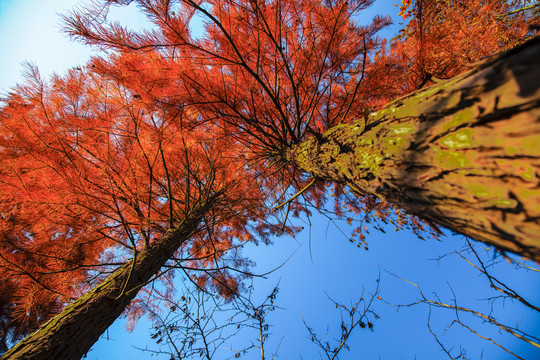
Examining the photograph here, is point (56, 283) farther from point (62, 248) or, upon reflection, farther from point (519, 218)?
point (519, 218)

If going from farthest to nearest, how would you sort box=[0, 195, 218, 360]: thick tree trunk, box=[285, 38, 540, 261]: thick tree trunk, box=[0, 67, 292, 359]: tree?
box=[0, 67, 292, 359]: tree → box=[0, 195, 218, 360]: thick tree trunk → box=[285, 38, 540, 261]: thick tree trunk

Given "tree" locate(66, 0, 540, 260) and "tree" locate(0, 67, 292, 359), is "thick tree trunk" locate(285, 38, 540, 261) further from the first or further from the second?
"tree" locate(0, 67, 292, 359)

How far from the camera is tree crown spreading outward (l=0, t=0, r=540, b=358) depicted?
1.70 ft

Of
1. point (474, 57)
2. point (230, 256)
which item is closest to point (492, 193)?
point (474, 57)

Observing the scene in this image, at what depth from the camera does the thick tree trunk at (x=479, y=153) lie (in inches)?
17.0

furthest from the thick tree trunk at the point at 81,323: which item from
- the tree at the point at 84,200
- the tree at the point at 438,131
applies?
the tree at the point at 438,131

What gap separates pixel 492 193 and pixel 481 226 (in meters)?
0.10

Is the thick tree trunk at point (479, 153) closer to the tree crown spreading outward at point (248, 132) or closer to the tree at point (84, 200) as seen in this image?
the tree crown spreading outward at point (248, 132)

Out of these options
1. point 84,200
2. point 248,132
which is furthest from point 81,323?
point 248,132

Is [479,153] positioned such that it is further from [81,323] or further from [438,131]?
[81,323]

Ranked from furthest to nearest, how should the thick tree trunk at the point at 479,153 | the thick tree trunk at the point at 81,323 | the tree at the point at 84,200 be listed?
the tree at the point at 84,200 → the thick tree trunk at the point at 81,323 → the thick tree trunk at the point at 479,153

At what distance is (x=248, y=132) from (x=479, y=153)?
239 cm

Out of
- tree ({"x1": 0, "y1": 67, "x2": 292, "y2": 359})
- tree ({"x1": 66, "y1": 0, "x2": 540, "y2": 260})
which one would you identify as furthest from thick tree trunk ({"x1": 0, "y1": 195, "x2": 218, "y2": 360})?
tree ({"x1": 66, "y1": 0, "x2": 540, "y2": 260})

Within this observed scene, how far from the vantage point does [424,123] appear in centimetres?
72
